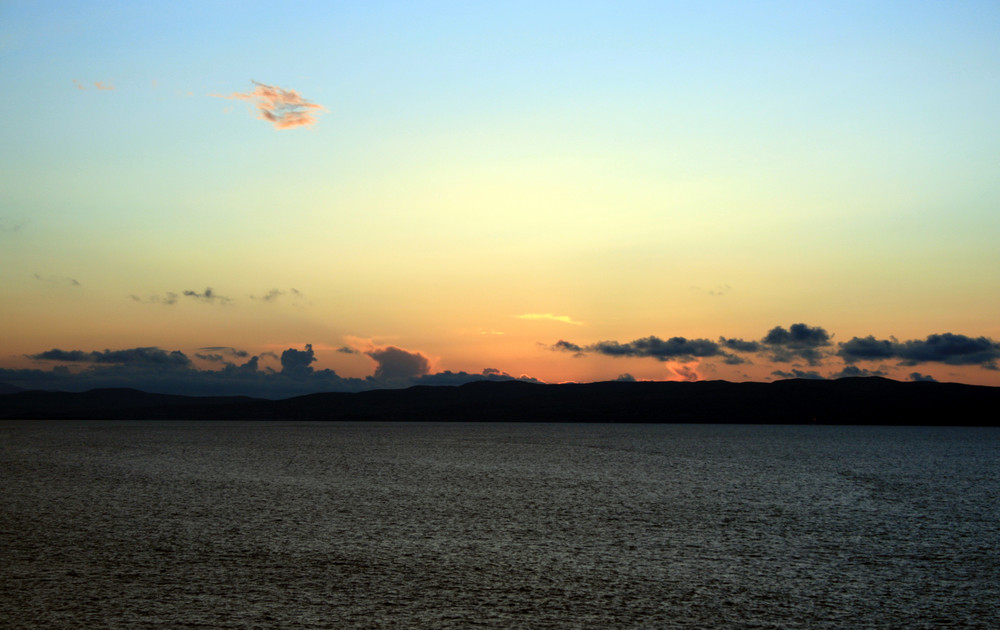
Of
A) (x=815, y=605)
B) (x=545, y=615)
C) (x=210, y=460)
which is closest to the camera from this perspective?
(x=545, y=615)

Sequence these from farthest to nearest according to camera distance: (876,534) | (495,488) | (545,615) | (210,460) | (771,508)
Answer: (210,460) < (495,488) < (771,508) < (876,534) < (545,615)

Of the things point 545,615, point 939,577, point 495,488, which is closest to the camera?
point 545,615

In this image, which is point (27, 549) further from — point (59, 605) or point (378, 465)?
point (378, 465)

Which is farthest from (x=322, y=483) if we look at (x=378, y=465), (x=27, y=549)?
(x=27, y=549)

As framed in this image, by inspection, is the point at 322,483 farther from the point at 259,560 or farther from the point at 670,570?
the point at 670,570

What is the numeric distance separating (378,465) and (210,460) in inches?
853

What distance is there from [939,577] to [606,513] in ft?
58.9

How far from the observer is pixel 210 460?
8975 cm

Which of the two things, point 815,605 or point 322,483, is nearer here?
point 815,605

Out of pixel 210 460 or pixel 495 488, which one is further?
pixel 210 460

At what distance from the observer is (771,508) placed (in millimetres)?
44844

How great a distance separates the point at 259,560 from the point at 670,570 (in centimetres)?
1386

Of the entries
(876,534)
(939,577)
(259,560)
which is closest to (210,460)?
(259,560)

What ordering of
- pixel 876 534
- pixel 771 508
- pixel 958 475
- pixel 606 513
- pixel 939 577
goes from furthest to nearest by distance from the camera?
pixel 958 475, pixel 771 508, pixel 606 513, pixel 876 534, pixel 939 577
